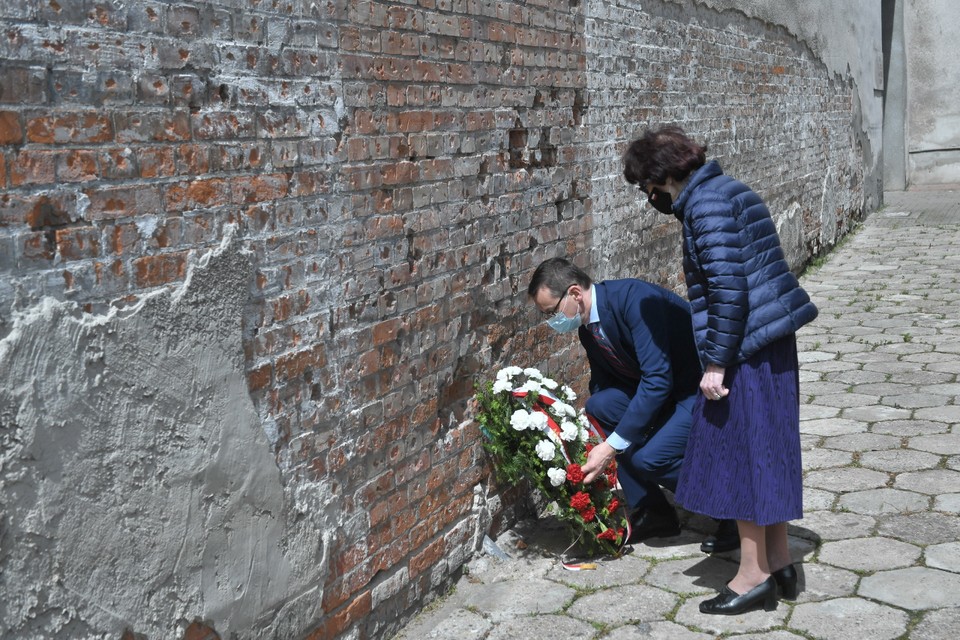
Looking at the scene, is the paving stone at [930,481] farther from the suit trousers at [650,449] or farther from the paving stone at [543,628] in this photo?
the paving stone at [543,628]

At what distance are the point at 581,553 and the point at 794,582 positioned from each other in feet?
2.84

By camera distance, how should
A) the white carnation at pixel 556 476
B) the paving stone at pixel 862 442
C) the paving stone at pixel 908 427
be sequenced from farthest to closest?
the paving stone at pixel 908 427, the paving stone at pixel 862 442, the white carnation at pixel 556 476

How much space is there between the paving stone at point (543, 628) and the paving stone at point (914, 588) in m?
1.00

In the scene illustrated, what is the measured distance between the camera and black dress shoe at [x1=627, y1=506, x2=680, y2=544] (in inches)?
169

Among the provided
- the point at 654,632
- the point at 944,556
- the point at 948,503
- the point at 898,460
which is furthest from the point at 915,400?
the point at 654,632

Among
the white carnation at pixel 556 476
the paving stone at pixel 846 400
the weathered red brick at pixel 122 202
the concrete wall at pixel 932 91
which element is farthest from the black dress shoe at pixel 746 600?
the concrete wall at pixel 932 91

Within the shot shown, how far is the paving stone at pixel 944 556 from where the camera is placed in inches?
151

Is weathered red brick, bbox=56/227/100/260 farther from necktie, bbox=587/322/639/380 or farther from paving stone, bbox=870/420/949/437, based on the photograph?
paving stone, bbox=870/420/949/437

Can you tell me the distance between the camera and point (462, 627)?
360 centimetres

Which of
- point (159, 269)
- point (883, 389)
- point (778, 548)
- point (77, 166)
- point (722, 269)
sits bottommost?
point (883, 389)

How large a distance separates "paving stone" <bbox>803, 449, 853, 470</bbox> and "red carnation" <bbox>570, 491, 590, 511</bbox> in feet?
4.95

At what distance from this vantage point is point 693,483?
368 centimetres

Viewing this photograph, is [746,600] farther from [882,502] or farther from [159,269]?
[159,269]

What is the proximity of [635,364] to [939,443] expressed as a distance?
204 cm
